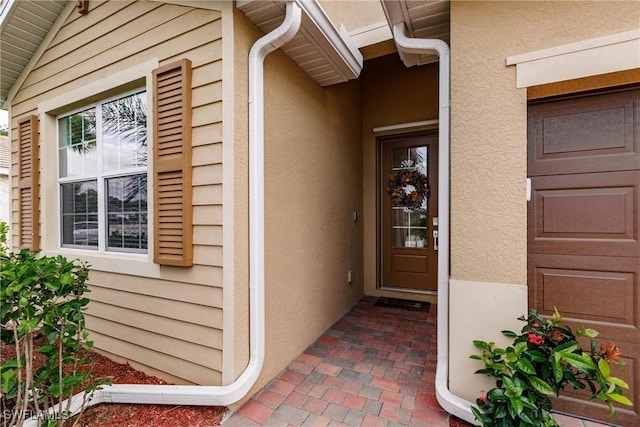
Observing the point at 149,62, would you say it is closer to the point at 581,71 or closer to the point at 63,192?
the point at 63,192

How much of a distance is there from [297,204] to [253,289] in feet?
3.03

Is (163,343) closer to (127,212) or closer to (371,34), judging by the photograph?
(127,212)

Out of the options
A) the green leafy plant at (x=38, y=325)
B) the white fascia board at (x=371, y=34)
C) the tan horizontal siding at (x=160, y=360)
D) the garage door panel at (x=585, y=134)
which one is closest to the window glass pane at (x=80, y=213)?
the tan horizontal siding at (x=160, y=360)

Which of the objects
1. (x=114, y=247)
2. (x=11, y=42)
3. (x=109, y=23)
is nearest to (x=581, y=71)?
(x=109, y=23)

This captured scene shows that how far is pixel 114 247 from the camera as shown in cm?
277

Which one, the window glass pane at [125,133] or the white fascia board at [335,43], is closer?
the white fascia board at [335,43]

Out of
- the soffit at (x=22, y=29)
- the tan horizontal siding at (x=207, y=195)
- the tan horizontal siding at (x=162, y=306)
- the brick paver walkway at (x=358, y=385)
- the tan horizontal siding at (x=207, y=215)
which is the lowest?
the brick paver walkway at (x=358, y=385)

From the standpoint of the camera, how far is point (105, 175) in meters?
2.78

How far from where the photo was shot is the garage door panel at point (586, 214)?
1.71 metres

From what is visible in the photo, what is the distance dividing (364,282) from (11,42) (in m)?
5.31

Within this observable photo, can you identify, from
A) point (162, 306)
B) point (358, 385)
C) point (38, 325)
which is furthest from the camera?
point (162, 306)

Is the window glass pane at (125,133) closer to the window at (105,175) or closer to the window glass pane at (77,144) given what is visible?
the window at (105,175)

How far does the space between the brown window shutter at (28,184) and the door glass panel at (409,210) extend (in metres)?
4.56

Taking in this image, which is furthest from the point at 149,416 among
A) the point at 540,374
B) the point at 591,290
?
the point at 591,290
